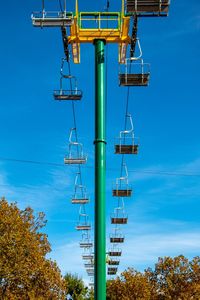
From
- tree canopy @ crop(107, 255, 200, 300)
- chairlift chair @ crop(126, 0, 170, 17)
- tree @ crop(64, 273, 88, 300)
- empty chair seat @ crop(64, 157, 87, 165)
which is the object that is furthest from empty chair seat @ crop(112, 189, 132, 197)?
tree @ crop(64, 273, 88, 300)

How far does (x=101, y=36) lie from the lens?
14.6m

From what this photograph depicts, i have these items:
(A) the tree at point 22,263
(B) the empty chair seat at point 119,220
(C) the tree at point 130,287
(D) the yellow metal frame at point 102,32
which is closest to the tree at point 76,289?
(C) the tree at point 130,287

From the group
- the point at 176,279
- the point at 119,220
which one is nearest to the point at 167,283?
the point at 176,279

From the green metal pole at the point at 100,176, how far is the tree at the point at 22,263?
28348 mm

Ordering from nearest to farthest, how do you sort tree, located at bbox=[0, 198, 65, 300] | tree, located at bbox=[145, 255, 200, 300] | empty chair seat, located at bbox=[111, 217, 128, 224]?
1. empty chair seat, located at bbox=[111, 217, 128, 224]
2. tree, located at bbox=[0, 198, 65, 300]
3. tree, located at bbox=[145, 255, 200, 300]

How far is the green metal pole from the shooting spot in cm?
1270

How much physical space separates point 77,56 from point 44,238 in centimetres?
3040

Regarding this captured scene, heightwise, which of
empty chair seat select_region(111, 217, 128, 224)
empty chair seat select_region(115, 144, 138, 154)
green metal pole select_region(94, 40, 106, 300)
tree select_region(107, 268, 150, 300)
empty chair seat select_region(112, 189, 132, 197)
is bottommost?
green metal pole select_region(94, 40, 106, 300)

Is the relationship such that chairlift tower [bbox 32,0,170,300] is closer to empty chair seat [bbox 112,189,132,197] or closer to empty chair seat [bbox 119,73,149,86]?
empty chair seat [bbox 119,73,149,86]

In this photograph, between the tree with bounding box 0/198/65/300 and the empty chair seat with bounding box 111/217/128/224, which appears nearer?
the empty chair seat with bounding box 111/217/128/224

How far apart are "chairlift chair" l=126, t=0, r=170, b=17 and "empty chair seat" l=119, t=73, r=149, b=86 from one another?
2736mm

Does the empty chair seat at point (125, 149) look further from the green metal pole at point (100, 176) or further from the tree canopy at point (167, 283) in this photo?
the tree canopy at point (167, 283)

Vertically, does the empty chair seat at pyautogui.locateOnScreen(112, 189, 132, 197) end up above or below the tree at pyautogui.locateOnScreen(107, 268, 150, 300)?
below

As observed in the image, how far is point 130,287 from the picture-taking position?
55406 mm
